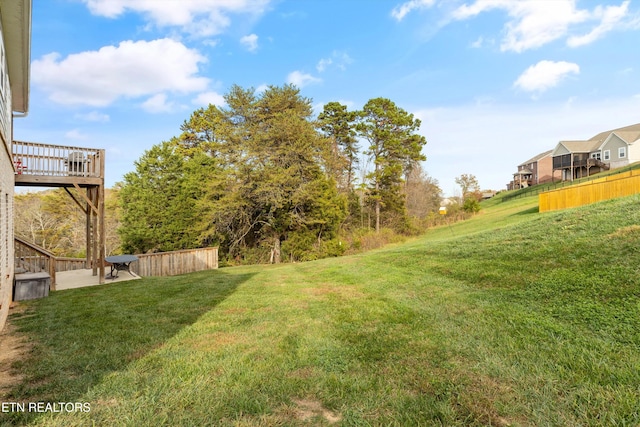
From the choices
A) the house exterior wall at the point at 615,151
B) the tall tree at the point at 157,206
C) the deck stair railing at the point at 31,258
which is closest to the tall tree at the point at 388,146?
the tall tree at the point at 157,206

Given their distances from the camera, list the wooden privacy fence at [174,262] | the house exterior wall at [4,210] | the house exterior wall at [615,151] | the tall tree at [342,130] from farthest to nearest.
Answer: the house exterior wall at [615,151] → the tall tree at [342,130] → the wooden privacy fence at [174,262] → the house exterior wall at [4,210]

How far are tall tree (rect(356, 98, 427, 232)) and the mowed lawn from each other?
21093 mm

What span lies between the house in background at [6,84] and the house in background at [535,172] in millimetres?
57356

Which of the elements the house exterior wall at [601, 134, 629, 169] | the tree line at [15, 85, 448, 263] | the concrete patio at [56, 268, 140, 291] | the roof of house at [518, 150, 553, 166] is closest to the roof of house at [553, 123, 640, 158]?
the house exterior wall at [601, 134, 629, 169]

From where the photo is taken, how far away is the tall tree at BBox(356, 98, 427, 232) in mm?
27656

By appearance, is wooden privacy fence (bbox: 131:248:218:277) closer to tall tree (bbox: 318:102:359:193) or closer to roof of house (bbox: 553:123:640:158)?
tall tree (bbox: 318:102:359:193)

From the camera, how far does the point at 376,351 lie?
3.42 metres

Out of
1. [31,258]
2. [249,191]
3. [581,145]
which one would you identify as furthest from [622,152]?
[31,258]

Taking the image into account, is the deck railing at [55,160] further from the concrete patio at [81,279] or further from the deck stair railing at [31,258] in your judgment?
the concrete patio at [81,279]

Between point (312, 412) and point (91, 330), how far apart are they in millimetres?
3867

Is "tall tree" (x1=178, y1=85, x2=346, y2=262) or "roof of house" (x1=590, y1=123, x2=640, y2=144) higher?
"roof of house" (x1=590, y1=123, x2=640, y2=144)

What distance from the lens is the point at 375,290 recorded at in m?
6.46

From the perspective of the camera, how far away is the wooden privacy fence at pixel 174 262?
12656 mm

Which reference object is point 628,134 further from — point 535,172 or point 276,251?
point 276,251
